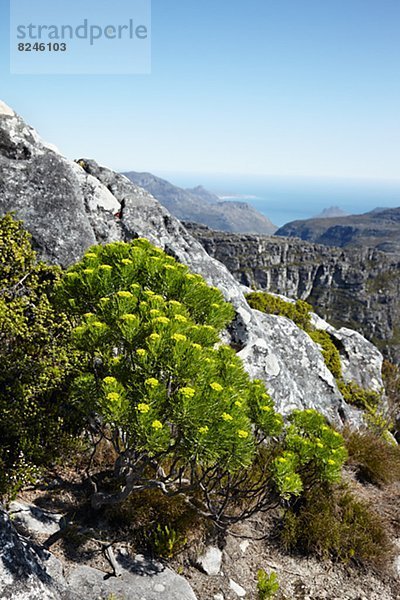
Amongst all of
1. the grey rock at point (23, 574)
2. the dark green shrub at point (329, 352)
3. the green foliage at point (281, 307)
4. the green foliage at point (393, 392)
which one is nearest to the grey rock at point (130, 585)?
the grey rock at point (23, 574)

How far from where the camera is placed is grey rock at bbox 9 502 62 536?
19.2 ft

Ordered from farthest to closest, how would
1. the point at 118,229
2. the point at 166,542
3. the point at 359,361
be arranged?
the point at 359,361
the point at 118,229
the point at 166,542

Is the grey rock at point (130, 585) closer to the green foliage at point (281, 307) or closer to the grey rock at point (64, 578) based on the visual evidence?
the grey rock at point (64, 578)

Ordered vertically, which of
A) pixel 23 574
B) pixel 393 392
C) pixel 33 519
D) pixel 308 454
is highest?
pixel 308 454

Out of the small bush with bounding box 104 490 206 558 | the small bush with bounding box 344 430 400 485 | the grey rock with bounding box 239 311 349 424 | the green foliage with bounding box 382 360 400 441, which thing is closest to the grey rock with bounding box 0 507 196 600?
the small bush with bounding box 104 490 206 558

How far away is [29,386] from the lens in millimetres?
5531

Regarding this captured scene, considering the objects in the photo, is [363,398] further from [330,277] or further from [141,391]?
[330,277]

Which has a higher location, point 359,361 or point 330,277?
point 359,361

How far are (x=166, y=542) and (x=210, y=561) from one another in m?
0.80

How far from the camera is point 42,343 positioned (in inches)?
230

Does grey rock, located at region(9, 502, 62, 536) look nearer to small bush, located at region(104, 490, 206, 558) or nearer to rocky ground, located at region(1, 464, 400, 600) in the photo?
rocky ground, located at region(1, 464, 400, 600)

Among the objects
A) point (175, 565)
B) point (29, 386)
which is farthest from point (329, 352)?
point (29, 386)

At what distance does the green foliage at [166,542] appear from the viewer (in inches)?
243

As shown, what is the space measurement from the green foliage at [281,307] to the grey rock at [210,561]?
11.1 metres
